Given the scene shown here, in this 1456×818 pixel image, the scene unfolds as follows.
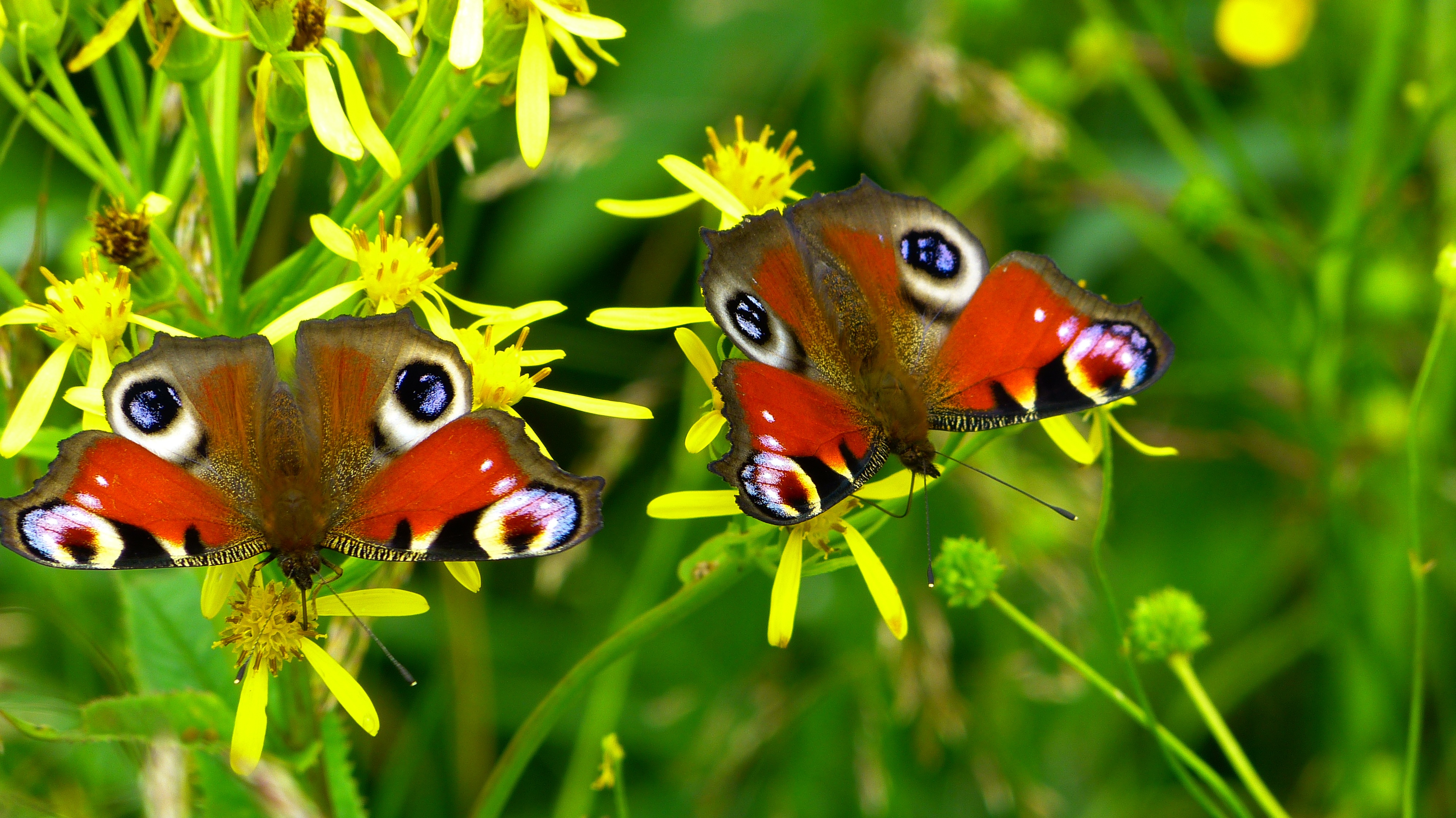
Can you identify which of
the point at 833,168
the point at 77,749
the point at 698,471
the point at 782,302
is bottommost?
the point at 77,749

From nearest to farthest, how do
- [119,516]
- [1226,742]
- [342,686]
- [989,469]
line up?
1. [119,516]
2. [342,686]
3. [1226,742]
4. [989,469]

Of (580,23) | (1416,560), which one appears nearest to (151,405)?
(580,23)

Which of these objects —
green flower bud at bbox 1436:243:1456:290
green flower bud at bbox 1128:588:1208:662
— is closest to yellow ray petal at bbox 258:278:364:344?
green flower bud at bbox 1128:588:1208:662

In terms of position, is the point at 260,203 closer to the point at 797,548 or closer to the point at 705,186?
the point at 705,186

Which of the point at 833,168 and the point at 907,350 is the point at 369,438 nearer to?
the point at 907,350

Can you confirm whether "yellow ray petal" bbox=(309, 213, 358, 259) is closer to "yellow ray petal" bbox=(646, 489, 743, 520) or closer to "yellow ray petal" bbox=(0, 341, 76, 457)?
"yellow ray petal" bbox=(0, 341, 76, 457)

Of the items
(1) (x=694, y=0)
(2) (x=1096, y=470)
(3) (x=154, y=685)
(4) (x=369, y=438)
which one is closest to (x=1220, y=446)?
(2) (x=1096, y=470)
